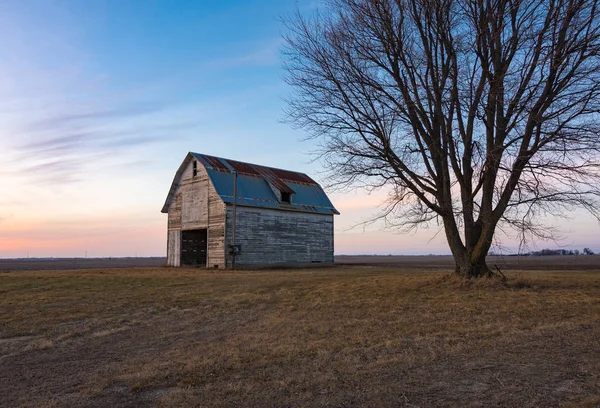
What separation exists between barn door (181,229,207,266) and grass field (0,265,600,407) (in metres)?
21.0

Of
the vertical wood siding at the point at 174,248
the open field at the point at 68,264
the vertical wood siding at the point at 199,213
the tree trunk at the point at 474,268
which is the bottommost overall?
the open field at the point at 68,264

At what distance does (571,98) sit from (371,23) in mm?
6272

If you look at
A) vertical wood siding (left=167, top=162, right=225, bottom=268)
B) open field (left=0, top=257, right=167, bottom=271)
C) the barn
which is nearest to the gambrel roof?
the barn

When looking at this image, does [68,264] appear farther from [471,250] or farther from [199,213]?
[471,250]

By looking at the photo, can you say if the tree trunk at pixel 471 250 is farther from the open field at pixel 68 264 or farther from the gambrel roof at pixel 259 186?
the open field at pixel 68 264

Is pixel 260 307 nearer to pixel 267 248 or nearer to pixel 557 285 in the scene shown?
pixel 557 285

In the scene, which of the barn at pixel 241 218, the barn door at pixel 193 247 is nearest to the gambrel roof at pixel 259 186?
the barn at pixel 241 218

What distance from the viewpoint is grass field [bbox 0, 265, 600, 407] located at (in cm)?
553

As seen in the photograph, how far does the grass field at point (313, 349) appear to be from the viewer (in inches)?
218

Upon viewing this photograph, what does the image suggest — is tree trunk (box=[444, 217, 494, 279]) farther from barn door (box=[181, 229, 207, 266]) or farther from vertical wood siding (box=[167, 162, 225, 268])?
barn door (box=[181, 229, 207, 266])

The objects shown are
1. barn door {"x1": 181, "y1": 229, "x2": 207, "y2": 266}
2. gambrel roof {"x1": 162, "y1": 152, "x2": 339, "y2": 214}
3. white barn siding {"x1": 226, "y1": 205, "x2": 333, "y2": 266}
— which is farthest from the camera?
barn door {"x1": 181, "y1": 229, "x2": 207, "y2": 266}

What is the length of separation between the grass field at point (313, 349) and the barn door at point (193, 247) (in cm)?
2104

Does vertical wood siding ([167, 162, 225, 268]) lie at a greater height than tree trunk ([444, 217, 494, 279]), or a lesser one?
greater

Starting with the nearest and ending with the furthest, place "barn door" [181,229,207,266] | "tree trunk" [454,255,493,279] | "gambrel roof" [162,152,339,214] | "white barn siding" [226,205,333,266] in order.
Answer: "tree trunk" [454,255,493,279]
"white barn siding" [226,205,333,266]
"gambrel roof" [162,152,339,214]
"barn door" [181,229,207,266]
